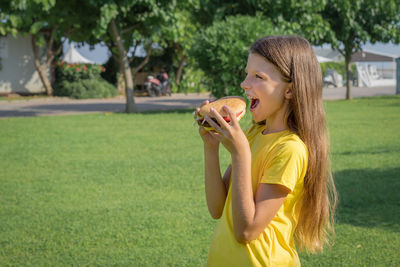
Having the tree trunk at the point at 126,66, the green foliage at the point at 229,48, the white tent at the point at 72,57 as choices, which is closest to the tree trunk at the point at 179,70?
the white tent at the point at 72,57

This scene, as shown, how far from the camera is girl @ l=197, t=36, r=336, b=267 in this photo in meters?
1.80

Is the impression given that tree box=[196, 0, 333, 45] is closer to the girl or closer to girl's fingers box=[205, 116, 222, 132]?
the girl

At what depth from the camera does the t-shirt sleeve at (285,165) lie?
180 centimetres

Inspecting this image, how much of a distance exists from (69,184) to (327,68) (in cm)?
3870

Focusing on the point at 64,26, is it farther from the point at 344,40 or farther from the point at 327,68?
the point at 327,68

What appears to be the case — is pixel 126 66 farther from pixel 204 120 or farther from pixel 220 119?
pixel 220 119

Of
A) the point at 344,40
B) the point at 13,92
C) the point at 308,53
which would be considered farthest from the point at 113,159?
the point at 13,92

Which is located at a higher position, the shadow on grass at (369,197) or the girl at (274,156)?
the girl at (274,156)

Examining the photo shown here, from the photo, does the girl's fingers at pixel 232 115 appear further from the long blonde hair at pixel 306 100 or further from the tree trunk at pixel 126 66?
the tree trunk at pixel 126 66

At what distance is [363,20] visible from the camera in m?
22.6

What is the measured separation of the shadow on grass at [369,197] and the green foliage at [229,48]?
27.0 feet

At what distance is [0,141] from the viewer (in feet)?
34.5

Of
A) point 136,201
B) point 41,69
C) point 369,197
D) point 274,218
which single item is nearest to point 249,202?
point 274,218

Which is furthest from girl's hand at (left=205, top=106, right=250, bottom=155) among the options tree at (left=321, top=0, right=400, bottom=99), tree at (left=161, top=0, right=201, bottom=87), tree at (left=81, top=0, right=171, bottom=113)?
tree at (left=321, top=0, right=400, bottom=99)
